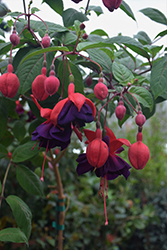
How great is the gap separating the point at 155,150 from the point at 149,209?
2.09ft

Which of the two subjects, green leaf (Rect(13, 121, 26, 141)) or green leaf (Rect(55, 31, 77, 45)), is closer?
green leaf (Rect(55, 31, 77, 45))

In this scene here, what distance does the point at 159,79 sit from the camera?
455mm

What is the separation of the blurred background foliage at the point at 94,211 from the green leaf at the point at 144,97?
1.61 feet

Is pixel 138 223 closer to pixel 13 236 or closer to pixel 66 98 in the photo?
pixel 13 236

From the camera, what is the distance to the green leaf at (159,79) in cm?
45

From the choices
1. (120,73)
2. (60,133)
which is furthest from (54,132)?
(120,73)

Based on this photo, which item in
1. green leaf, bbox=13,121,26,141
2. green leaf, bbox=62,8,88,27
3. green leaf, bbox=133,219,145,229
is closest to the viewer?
green leaf, bbox=62,8,88,27

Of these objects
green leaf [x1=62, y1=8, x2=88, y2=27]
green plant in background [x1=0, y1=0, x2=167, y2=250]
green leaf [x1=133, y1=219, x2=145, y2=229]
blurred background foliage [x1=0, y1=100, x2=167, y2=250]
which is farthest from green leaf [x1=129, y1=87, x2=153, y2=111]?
green leaf [x1=133, y1=219, x2=145, y2=229]

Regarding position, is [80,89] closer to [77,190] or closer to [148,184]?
[77,190]

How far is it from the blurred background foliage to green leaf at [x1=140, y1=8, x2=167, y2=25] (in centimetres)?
53

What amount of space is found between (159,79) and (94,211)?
3.70 ft

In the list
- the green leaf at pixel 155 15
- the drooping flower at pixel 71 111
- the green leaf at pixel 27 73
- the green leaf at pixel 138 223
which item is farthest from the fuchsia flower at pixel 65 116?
the green leaf at pixel 138 223

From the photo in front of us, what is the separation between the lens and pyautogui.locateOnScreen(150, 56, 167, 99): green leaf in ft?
1.46

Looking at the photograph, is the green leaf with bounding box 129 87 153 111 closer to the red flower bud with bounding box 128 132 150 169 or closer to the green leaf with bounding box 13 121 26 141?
the red flower bud with bounding box 128 132 150 169
